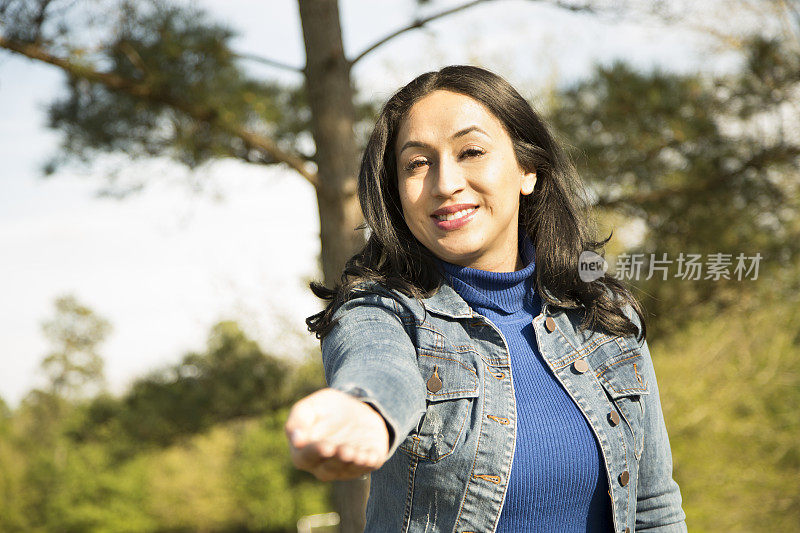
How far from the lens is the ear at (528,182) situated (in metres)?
1.69

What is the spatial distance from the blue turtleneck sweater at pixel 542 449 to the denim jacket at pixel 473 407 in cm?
2

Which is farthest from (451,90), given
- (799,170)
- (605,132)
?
Result: (799,170)

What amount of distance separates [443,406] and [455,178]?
17.7 inches

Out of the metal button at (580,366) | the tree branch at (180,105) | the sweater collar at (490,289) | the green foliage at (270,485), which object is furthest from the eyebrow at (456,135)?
the green foliage at (270,485)

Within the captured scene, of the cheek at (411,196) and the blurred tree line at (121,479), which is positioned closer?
the cheek at (411,196)

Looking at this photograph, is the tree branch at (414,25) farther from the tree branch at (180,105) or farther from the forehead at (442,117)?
the forehead at (442,117)

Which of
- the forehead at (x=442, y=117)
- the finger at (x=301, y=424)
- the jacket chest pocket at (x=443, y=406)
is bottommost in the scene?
the finger at (x=301, y=424)

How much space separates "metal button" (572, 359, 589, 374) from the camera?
1.47 meters

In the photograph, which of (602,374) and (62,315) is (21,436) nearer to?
(62,315)

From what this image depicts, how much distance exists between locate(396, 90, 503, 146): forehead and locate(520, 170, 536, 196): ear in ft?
0.57

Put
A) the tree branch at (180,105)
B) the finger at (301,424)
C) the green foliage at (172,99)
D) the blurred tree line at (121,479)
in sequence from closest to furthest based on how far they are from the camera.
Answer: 1. the finger at (301,424)
2. the tree branch at (180,105)
3. the green foliage at (172,99)
4. the blurred tree line at (121,479)

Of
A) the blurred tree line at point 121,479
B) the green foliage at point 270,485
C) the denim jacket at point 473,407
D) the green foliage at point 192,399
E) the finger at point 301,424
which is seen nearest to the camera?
the finger at point 301,424

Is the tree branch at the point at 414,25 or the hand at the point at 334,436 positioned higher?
the tree branch at the point at 414,25

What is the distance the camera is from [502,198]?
5.00 feet
